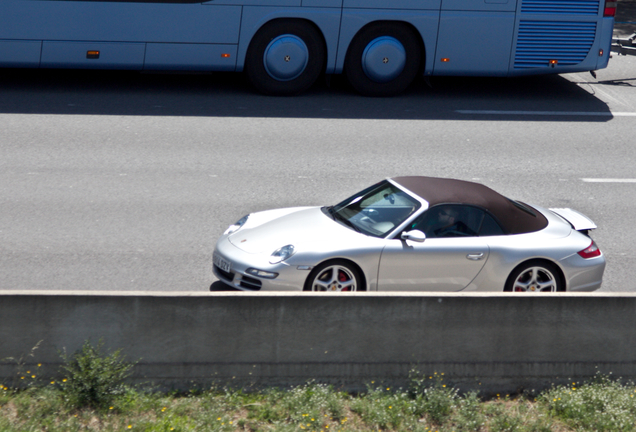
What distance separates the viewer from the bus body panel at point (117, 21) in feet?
45.6

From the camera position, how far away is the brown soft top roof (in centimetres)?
728

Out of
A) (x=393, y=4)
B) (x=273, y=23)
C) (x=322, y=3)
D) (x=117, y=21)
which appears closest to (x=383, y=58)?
(x=393, y=4)

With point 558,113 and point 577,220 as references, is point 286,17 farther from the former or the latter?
point 577,220

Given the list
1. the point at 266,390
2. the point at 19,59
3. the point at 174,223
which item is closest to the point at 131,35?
the point at 19,59

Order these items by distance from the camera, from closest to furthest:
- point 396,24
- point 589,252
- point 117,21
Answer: point 589,252 < point 117,21 < point 396,24

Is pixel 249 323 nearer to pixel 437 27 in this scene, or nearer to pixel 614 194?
pixel 614 194

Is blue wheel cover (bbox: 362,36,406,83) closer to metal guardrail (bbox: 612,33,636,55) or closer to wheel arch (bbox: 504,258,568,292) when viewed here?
metal guardrail (bbox: 612,33,636,55)

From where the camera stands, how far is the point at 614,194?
1057cm

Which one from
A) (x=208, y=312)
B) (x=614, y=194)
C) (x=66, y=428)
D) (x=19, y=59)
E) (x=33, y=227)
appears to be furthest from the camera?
(x=19, y=59)

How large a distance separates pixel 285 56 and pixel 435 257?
881cm

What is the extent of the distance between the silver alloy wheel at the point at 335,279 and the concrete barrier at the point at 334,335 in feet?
3.04

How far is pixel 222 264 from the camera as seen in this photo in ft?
23.4

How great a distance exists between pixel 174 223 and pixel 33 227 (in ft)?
5.36

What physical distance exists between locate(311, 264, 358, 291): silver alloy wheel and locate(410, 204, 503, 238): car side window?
79 centimetres
